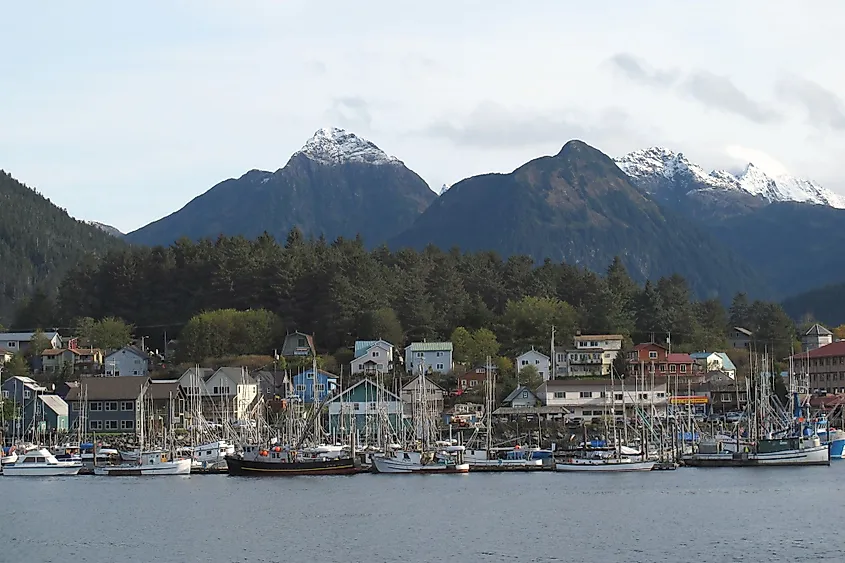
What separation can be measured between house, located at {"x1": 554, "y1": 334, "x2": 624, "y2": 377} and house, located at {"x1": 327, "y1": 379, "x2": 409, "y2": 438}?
59.3 ft

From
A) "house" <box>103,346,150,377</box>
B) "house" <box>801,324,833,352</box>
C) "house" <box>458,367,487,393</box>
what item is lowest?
"house" <box>458,367,487,393</box>

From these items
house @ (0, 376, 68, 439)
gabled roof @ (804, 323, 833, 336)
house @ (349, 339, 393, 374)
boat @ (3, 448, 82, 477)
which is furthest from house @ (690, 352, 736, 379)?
boat @ (3, 448, 82, 477)

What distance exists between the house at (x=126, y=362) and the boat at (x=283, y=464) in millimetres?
35163

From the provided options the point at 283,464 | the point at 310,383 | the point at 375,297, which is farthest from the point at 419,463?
the point at 375,297

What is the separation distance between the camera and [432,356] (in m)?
108

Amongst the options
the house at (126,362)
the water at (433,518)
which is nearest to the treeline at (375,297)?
the house at (126,362)

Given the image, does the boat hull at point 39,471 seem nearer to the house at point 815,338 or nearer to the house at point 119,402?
the house at point 119,402

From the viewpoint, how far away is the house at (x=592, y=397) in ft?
323

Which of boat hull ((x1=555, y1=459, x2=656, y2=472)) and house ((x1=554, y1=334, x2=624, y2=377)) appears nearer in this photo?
boat hull ((x1=555, y1=459, x2=656, y2=472))

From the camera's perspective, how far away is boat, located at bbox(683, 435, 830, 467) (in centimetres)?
8200

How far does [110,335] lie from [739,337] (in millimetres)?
60401

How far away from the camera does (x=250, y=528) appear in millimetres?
52656

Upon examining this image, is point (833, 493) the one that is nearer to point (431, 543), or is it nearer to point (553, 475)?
point (553, 475)

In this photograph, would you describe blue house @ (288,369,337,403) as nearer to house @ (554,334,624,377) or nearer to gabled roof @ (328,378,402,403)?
gabled roof @ (328,378,402,403)
